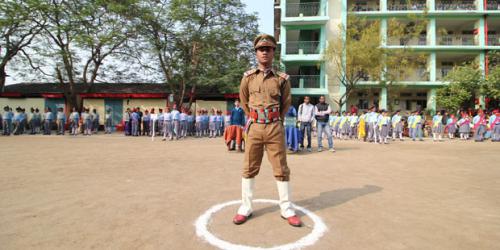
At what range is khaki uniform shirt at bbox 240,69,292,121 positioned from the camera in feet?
Answer: 10.7

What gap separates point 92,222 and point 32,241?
1.77ft

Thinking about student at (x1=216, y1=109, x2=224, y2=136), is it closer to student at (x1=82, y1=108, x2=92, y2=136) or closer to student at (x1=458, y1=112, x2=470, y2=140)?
student at (x1=82, y1=108, x2=92, y2=136)

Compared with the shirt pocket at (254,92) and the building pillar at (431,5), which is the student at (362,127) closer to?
the shirt pocket at (254,92)

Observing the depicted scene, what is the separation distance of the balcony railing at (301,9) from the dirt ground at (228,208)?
22.3 m

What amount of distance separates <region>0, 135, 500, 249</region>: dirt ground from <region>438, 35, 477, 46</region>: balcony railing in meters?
26.5

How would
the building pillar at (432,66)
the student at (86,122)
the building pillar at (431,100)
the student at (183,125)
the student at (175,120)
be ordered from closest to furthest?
the student at (175,120), the student at (183,125), the student at (86,122), the building pillar at (431,100), the building pillar at (432,66)

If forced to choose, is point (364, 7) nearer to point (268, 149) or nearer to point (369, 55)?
point (369, 55)

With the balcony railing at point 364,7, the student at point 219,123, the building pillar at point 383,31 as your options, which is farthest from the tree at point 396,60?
the student at point 219,123

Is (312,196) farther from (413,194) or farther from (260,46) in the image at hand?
(260,46)

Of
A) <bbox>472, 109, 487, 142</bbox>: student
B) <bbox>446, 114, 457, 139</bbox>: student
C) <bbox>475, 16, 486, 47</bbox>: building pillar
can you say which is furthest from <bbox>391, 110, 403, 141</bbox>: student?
<bbox>475, 16, 486, 47</bbox>: building pillar

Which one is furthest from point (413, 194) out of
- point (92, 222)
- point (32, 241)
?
point (32, 241)

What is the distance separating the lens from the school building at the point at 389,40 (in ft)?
79.6

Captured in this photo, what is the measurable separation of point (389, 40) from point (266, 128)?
25305 millimetres

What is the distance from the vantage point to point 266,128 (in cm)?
321
